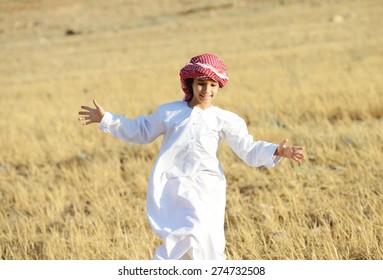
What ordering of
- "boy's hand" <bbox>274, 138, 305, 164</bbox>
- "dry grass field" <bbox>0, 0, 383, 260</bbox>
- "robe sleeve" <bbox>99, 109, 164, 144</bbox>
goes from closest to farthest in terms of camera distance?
"boy's hand" <bbox>274, 138, 305, 164</bbox> → "robe sleeve" <bbox>99, 109, 164, 144</bbox> → "dry grass field" <bbox>0, 0, 383, 260</bbox>

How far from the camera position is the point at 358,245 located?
13.9 ft

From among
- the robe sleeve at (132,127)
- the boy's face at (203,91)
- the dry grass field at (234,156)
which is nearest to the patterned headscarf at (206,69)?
the boy's face at (203,91)

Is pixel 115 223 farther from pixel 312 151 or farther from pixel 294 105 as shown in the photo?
pixel 294 105

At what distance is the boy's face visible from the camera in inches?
145

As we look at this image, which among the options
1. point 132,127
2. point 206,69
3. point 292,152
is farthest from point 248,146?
point 132,127

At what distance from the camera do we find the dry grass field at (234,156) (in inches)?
188

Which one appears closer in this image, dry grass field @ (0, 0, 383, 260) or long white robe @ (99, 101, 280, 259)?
long white robe @ (99, 101, 280, 259)

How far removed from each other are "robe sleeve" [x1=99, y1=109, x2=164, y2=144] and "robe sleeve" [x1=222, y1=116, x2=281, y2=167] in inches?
16.2

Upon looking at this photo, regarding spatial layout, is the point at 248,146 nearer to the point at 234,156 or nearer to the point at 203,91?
the point at 203,91

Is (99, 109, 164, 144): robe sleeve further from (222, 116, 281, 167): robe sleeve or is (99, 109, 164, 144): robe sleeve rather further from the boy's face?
(222, 116, 281, 167): robe sleeve

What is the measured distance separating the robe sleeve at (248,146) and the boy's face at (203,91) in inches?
7.4

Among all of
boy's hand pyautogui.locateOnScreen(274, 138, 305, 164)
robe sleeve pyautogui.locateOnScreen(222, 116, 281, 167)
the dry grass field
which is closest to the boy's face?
robe sleeve pyautogui.locateOnScreen(222, 116, 281, 167)

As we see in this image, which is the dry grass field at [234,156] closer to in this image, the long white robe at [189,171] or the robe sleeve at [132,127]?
the long white robe at [189,171]
